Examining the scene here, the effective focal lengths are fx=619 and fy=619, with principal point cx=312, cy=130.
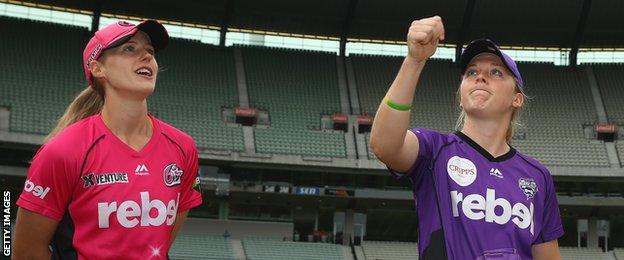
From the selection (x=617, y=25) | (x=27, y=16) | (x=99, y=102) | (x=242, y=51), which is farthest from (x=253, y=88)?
(x=99, y=102)

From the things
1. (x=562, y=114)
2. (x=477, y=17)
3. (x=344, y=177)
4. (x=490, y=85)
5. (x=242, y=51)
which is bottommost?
(x=344, y=177)

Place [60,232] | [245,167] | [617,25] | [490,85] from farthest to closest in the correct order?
[617,25]
[245,167]
[490,85]
[60,232]

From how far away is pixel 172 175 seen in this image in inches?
122

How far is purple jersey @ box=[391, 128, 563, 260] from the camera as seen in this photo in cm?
286

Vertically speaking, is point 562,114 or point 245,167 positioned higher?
point 562,114

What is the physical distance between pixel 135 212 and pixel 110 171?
23 centimetres

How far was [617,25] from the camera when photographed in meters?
33.8

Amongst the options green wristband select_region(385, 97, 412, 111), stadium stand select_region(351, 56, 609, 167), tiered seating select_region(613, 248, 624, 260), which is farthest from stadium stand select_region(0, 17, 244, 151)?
green wristband select_region(385, 97, 412, 111)

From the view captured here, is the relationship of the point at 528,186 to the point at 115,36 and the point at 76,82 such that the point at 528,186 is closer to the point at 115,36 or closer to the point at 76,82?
the point at 115,36

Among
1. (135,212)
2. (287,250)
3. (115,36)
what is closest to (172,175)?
(135,212)

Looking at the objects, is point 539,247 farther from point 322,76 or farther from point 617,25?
point 617,25

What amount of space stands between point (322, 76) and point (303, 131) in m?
4.41

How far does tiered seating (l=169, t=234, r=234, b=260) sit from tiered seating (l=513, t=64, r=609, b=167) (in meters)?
15.7

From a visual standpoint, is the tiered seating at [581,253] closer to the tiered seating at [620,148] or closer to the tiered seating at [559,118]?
the tiered seating at [559,118]
